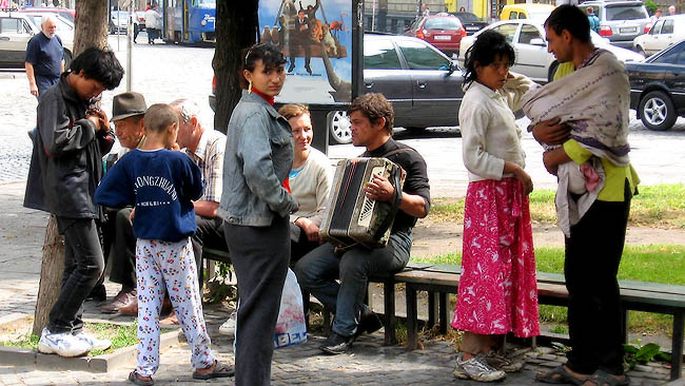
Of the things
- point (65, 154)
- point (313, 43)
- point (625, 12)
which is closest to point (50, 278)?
point (65, 154)

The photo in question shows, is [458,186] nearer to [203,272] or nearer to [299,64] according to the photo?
[299,64]

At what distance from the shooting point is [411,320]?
683cm

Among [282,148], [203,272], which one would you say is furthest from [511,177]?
[203,272]

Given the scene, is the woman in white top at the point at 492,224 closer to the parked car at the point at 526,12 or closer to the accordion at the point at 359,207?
the accordion at the point at 359,207

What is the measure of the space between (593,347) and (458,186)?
7.95m

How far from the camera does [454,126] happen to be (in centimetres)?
1948

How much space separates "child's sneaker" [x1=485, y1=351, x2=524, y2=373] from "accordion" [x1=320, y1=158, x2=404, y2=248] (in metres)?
0.90

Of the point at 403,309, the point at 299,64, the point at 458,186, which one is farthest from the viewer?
the point at 458,186

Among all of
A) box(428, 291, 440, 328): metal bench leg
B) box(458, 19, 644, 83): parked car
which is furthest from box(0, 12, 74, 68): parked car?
box(428, 291, 440, 328): metal bench leg

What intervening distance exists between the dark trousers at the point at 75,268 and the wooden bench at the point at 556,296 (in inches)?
67.7

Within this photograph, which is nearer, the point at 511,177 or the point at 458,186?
the point at 511,177

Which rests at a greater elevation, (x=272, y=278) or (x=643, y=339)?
(x=272, y=278)

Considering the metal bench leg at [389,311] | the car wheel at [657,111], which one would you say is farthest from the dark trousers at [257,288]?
the car wheel at [657,111]

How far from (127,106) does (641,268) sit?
3.95 m
